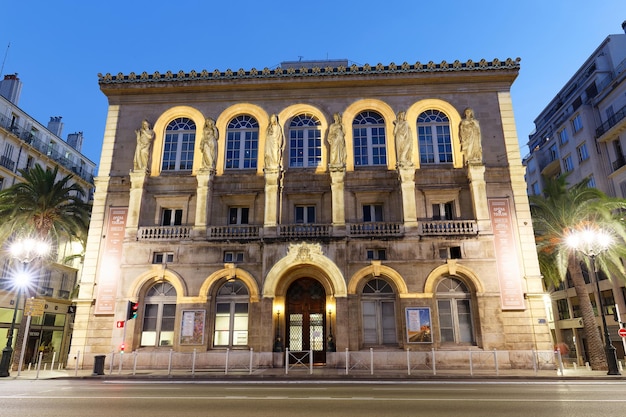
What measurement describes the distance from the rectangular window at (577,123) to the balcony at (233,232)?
116 feet

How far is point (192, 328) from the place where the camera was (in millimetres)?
23250

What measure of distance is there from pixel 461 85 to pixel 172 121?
782 inches

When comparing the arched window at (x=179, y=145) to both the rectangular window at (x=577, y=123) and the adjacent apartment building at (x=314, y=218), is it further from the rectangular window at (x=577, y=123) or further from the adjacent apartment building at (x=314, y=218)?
the rectangular window at (x=577, y=123)

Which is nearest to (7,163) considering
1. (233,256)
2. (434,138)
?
(233,256)

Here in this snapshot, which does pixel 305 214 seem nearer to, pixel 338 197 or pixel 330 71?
pixel 338 197

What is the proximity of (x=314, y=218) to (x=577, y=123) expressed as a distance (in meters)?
32.2

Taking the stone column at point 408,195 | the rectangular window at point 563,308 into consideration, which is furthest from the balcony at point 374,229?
the rectangular window at point 563,308

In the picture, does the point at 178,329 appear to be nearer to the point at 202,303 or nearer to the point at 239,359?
the point at 202,303

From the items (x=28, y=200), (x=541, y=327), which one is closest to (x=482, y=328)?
(x=541, y=327)

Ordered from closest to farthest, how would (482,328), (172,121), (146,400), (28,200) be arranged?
(146,400), (482,328), (28,200), (172,121)

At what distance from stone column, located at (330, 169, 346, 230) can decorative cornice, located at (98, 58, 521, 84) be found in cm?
731

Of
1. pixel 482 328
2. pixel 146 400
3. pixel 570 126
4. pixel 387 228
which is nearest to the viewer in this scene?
pixel 146 400

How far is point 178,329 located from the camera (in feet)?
76.5

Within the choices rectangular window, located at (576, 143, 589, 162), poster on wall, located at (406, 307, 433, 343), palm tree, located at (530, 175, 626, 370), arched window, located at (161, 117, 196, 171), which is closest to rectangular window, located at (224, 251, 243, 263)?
arched window, located at (161, 117, 196, 171)
